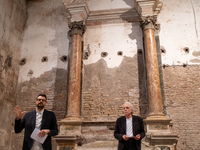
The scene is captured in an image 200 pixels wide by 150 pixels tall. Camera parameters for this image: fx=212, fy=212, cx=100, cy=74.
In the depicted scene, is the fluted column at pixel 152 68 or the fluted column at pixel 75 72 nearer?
the fluted column at pixel 152 68

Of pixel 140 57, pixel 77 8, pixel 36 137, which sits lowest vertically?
pixel 36 137

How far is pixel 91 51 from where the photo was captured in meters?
7.52

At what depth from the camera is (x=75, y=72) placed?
6.89 metres

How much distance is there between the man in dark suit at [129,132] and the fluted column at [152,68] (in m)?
2.76

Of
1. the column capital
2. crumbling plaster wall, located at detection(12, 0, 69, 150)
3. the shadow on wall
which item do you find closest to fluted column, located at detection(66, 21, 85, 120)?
the column capital

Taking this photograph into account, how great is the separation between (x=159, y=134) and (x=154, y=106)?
2.81ft

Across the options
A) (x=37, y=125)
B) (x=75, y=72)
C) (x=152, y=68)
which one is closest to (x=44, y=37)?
(x=75, y=72)

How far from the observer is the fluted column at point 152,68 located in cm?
617

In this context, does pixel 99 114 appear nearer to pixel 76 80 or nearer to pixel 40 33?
pixel 76 80

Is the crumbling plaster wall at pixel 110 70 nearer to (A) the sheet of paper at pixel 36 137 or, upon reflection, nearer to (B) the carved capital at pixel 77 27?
(B) the carved capital at pixel 77 27

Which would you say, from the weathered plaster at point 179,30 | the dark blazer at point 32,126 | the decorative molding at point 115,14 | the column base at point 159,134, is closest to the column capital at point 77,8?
the decorative molding at point 115,14

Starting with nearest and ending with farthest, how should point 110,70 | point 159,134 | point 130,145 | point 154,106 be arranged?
point 130,145
point 159,134
point 154,106
point 110,70

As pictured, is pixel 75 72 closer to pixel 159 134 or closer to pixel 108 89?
pixel 108 89

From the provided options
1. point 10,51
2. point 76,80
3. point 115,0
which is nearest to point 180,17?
point 115,0
